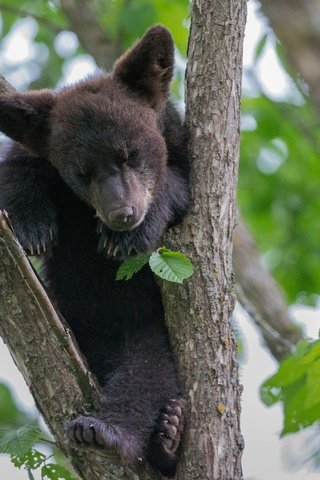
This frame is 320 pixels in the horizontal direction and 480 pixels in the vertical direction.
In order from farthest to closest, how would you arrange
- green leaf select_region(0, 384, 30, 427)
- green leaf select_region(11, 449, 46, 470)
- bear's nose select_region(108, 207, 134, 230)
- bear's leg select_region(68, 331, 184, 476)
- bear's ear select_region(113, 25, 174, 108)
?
green leaf select_region(0, 384, 30, 427) → bear's ear select_region(113, 25, 174, 108) → bear's nose select_region(108, 207, 134, 230) → green leaf select_region(11, 449, 46, 470) → bear's leg select_region(68, 331, 184, 476)

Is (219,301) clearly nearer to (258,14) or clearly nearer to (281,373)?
(281,373)

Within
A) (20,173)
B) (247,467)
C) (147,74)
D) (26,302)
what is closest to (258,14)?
(147,74)

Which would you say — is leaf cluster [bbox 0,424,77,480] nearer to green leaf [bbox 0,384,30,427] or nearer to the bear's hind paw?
the bear's hind paw

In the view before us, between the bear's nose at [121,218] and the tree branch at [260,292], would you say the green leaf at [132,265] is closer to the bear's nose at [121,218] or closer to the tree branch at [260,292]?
the bear's nose at [121,218]

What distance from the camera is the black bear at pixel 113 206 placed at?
495 centimetres

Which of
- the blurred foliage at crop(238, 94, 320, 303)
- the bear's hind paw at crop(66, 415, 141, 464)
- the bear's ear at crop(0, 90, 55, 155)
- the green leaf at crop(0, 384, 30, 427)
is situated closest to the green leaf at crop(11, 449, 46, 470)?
the bear's hind paw at crop(66, 415, 141, 464)

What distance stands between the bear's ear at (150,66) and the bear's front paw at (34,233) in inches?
40.6

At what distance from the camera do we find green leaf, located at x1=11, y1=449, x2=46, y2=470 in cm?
463

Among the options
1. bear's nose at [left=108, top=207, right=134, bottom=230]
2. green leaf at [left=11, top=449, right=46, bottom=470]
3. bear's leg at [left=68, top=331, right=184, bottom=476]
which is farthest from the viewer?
bear's nose at [left=108, top=207, right=134, bottom=230]

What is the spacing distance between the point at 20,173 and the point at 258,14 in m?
2.68

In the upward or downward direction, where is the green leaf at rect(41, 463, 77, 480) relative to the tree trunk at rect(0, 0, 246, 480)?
downward

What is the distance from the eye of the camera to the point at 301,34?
21.9 feet

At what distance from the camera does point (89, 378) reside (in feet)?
14.9

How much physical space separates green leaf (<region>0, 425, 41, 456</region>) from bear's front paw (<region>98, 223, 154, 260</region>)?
102 cm
